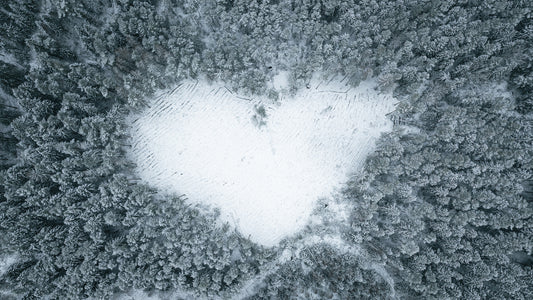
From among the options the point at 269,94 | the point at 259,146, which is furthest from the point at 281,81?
the point at 259,146

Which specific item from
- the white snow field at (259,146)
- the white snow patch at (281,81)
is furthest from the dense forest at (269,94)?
the white snow field at (259,146)

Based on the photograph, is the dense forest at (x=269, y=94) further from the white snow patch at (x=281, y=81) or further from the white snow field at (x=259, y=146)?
the white snow field at (x=259, y=146)

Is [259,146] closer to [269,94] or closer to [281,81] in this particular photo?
[269,94]

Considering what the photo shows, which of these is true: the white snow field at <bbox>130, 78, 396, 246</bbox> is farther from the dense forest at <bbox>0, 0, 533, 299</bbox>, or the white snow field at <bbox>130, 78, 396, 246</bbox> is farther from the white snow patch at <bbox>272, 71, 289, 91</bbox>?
the dense forest at <bbox>0, 0, 533, 299</bbox>

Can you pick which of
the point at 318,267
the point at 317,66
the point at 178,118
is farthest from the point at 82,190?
the point at 317,66

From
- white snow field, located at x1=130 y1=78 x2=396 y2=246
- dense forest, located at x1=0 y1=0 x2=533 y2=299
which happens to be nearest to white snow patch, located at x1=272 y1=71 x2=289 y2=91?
white snow field, located at x1=130 y1=78 x2=396 y2=246

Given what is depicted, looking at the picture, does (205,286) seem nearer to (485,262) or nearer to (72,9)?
(485,262)
